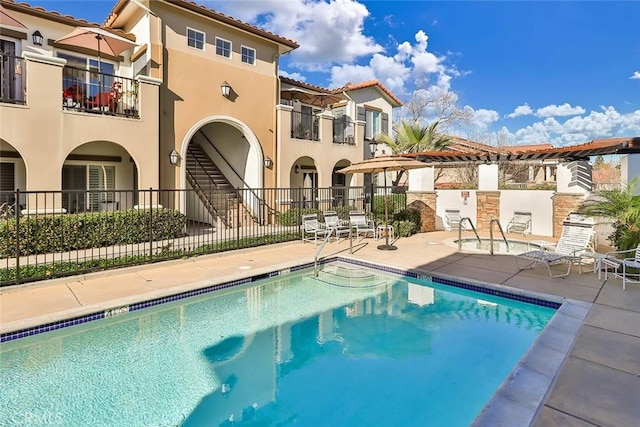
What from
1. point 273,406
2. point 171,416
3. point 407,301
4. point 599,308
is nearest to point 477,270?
point 407,301

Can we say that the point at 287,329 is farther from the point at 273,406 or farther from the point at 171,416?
the point at 171,416

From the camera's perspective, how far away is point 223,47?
14938 millimetres

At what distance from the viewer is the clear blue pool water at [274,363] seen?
3941 mm

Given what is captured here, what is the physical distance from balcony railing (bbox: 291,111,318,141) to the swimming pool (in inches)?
356

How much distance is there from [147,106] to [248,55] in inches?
225

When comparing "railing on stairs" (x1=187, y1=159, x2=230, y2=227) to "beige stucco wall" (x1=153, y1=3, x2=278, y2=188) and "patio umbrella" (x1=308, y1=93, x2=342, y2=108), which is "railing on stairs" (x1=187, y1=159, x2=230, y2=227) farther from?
"patio umbrella" (x1=308, y1=93, x2=342, y2=108)

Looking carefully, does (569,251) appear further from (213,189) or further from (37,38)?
(37,38)

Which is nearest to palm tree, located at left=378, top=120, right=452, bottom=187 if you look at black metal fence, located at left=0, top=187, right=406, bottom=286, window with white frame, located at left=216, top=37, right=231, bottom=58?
black metal fence, located at left=0, top=187, right=406, bottom=286

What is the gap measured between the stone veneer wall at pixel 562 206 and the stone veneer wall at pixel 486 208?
2072 millimetres

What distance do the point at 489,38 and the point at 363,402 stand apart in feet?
74.6

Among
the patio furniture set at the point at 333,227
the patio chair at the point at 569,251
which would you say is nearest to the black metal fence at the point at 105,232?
the patio furniture set at the point at 333,227

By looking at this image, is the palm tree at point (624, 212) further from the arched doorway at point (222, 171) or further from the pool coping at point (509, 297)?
the arched doorway at point (222, 171)

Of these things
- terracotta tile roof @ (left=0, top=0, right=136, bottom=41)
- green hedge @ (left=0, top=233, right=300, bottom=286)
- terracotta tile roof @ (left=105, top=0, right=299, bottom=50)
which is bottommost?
green hedge @ (left=0, top=233, right=300, bottom=286)

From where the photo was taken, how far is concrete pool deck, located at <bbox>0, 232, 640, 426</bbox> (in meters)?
3.46
